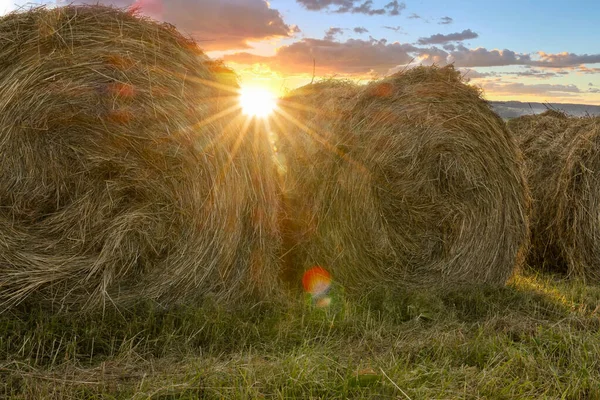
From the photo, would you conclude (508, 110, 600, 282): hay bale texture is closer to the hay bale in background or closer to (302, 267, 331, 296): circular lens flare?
the hay bale in background

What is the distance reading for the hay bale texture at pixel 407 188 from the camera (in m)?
5.10

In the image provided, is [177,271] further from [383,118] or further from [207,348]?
[383,118]

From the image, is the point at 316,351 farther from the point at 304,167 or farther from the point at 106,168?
the point at 304,167

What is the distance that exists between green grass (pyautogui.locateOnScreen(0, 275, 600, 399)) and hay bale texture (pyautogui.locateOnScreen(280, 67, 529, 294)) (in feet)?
1.37

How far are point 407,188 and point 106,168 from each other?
2.54 m

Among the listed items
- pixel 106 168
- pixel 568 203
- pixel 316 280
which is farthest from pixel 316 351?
pixel 568 203

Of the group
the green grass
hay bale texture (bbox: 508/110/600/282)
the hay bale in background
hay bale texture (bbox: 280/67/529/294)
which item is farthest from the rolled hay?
hay bale texture (bbox: 508/110/600/282)

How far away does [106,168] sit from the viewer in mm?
4230

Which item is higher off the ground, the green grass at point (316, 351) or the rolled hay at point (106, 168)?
the rolled hay at point (106, 168)

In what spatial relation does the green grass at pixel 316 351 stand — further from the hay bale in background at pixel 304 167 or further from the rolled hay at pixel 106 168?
the hay bale in background at pixel 304 167

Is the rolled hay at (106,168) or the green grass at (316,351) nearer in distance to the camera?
the green grass at (316,351)

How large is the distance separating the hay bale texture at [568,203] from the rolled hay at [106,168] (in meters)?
3.70

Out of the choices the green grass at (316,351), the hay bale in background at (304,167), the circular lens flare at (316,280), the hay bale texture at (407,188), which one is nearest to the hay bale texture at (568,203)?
the hay bale texture at (407,188)

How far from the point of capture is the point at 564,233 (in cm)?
641
